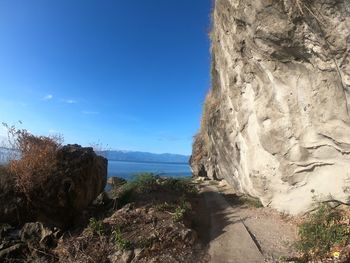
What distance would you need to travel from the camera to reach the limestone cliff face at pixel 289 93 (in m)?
10.2

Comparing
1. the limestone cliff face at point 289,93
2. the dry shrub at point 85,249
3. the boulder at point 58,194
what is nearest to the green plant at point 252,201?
the limestone cliff face at point 289,93

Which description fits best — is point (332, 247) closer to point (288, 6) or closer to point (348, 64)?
point (348, 64)

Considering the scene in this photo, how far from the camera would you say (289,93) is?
12336 mm

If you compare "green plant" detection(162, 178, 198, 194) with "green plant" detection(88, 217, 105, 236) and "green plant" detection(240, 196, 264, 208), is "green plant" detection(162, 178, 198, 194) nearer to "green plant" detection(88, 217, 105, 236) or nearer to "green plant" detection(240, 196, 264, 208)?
"green plant" detection(240, 196, 264, 208)

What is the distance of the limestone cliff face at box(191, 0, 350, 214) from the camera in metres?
10.2

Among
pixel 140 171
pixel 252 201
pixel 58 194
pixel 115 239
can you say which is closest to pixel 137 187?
pixel 58 194

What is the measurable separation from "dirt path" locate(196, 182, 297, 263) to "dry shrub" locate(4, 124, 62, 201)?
5938 mm

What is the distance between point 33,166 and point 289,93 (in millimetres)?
9132

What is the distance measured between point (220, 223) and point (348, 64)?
754 centimetres

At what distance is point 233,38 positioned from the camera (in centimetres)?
1441

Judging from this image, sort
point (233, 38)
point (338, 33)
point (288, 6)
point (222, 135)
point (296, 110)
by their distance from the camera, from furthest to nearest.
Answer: point (222, 135) < point (233, 38) < point (296, 110) < point (288, 6) < point (338, 33)

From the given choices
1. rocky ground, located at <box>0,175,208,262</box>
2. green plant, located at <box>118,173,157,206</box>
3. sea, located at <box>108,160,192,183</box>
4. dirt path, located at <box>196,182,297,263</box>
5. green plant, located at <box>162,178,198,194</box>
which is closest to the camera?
rocky ground, located at <box>0,175,208,262</box>

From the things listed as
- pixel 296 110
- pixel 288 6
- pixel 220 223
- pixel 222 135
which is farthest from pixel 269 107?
pixel 222 135

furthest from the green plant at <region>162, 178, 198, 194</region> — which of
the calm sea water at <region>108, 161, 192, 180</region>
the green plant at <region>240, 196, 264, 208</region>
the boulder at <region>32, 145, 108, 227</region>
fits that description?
the boulder at <region>32, 145, 108, 227</region>
